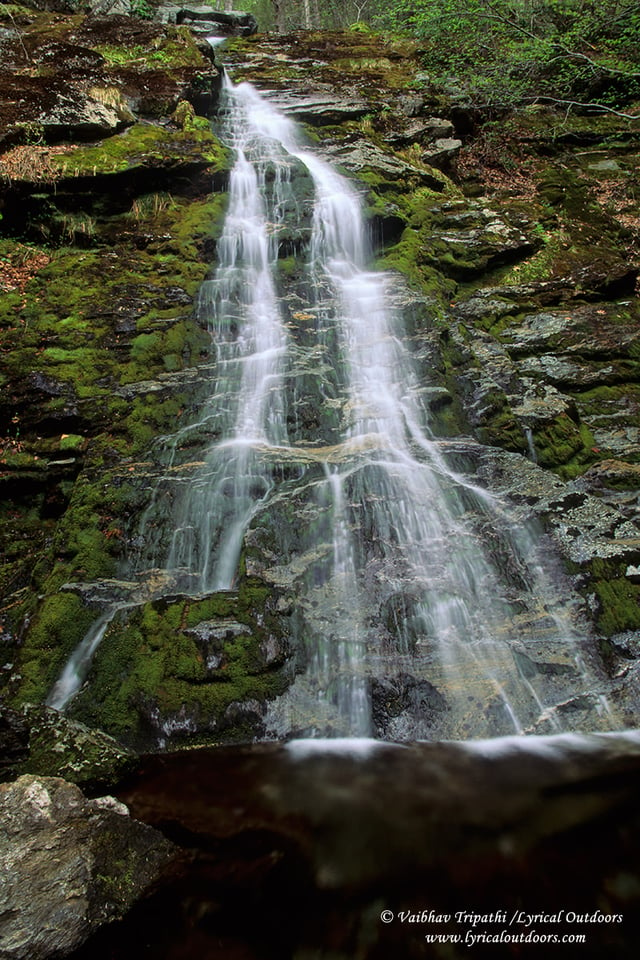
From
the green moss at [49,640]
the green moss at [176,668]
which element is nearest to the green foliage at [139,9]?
the green moss at [49,640]

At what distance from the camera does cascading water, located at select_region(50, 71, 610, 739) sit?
14.3 feet

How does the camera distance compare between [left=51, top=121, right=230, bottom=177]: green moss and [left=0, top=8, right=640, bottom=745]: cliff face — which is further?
[left=51, top=121, right=230, bottom=177]: green moss

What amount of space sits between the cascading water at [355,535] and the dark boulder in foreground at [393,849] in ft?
1.29

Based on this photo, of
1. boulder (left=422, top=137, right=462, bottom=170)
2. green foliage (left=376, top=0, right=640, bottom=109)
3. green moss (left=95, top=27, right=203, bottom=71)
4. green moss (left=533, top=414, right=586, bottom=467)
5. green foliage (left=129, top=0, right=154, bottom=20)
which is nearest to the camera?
green moss (left=533, top=414, right=586, bottom=467)

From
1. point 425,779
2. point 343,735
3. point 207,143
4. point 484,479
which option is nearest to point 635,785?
point 425,779

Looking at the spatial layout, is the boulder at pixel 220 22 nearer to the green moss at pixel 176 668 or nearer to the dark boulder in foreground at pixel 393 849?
the green moss at pixel 176 668

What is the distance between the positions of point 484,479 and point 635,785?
3.40m

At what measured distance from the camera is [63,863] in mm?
2535

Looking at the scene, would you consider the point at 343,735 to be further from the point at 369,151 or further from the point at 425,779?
the point at 369,151

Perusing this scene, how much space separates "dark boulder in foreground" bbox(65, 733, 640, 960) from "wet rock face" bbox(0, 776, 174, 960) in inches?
5.7

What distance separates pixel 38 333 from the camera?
284 inches

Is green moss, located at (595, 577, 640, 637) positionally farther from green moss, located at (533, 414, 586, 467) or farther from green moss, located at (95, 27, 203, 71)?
green moss, located at (95, 27, 203, 71)

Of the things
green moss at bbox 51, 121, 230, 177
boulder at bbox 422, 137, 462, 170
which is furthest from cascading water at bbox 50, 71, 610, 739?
boulder at bbox 422, 137, 462, 170

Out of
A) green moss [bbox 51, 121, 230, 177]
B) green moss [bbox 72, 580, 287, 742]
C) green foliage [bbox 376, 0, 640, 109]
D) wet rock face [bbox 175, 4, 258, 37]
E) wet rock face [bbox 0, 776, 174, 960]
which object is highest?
wet rock face [bbox 175, 4, 258, 37]
